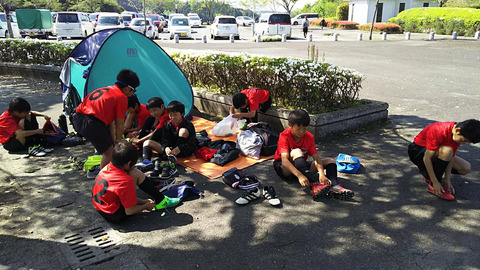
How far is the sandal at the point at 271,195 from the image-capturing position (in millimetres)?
3841

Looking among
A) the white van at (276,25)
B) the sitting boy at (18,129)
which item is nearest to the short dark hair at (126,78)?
the sitting boy at (18,129)

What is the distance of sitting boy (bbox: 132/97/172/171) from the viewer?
511cm

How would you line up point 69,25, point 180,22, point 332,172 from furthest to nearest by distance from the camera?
point 180,22, point 69,25, point 332,172

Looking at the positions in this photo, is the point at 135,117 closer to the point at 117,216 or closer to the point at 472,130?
the point at 117,216

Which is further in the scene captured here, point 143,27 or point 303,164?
point 143,27

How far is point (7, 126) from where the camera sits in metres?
5.47

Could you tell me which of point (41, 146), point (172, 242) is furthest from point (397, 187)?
point (41, 146)

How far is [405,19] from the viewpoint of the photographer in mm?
31312

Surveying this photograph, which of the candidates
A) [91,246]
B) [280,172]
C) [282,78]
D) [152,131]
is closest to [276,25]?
[282,78]

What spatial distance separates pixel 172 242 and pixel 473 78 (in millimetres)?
10115

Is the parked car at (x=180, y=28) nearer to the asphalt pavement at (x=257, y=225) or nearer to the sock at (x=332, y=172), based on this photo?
the asphalt pavement at (x=257, y=225)

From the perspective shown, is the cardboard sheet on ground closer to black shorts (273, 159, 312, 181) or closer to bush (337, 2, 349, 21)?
black shorts (273, 159, 312, 181)

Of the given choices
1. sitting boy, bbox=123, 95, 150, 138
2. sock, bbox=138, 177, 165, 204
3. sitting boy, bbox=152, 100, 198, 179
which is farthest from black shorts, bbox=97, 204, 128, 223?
sitting boy, bbox=123, 95, 150, 138

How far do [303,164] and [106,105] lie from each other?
234cm
